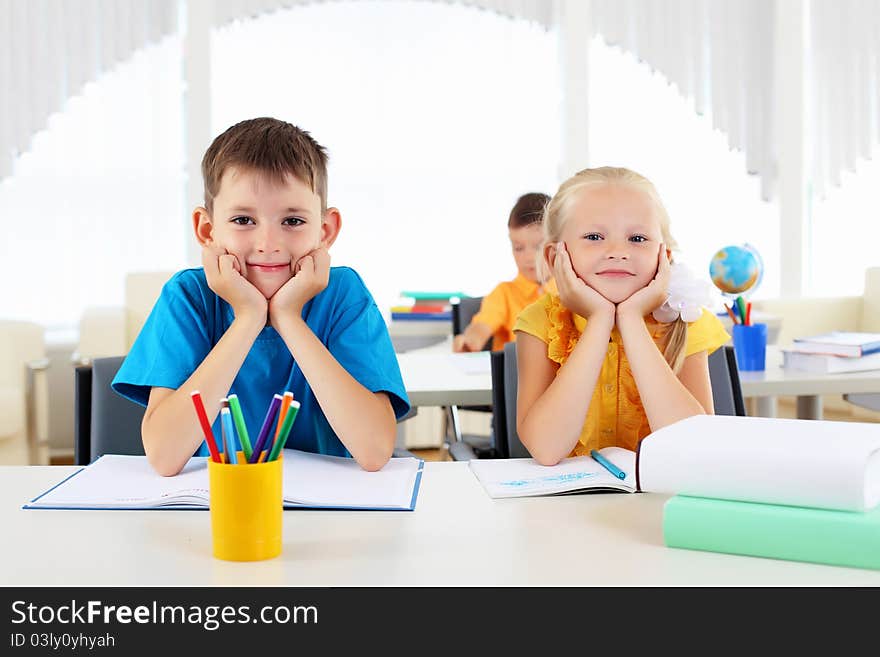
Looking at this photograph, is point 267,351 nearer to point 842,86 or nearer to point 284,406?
point 284,406

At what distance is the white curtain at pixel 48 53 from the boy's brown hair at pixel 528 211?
2.76 m

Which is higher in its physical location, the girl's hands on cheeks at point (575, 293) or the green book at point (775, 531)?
the girl's hands on cheeks at point (575, 293)

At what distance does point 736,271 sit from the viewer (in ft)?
7.99

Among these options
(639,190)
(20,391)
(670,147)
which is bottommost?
(20,391)

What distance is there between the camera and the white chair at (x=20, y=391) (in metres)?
3.65

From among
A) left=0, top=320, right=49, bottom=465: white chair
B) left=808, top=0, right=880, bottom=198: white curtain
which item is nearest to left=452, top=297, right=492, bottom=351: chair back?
left=0, top=320, right=49, bottom=465: white chair

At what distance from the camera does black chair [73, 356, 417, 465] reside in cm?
152

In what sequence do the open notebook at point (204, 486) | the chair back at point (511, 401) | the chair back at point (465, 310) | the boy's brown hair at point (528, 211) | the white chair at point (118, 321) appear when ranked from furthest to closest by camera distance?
1. the white chair at point (118, 321)
2. the chair back at point (465, 310)
3. the boy's brown hair at point (528, 211)
4. the chair back at point (511, 401)
5. the open notebook at point (204, 486)

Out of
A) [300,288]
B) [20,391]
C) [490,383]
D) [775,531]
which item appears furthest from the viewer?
[20,391]

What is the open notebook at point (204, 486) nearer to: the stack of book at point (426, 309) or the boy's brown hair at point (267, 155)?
the boy's brown hair at point (267, 155)

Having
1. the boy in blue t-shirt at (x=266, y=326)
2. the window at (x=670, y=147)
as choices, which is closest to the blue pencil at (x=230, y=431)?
the boy in blue t-shirt at (x=266, y=326)

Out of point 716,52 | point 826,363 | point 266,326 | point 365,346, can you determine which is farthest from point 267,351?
point 716,52

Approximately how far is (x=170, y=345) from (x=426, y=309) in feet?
9.32

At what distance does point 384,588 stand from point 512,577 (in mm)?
114
